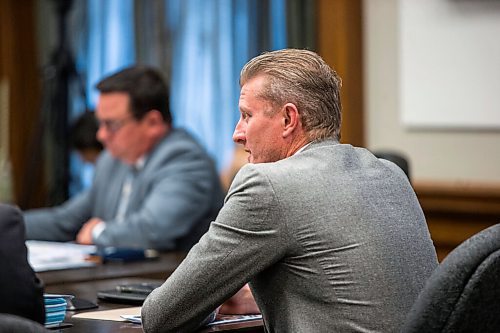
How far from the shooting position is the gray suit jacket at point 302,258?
2.04 meters

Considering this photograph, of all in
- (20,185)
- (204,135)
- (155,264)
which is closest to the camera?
(155,264)

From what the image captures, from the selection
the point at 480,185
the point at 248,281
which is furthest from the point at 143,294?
the point at 480,185

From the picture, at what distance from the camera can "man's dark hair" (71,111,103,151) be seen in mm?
5191

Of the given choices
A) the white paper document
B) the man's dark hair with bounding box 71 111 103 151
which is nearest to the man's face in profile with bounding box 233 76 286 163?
the white paper document

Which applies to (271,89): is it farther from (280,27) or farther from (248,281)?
(280,27)

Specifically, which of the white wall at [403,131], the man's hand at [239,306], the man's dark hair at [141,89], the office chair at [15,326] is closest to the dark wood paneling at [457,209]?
the white wall at [403,131]

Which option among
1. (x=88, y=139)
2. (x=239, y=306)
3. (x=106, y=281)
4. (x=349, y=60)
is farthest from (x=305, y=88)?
(x=88, y=139)

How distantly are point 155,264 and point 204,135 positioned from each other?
2.43 m

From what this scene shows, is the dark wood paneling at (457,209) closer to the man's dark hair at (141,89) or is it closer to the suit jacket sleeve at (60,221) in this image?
the man's dark hair at (141,89)

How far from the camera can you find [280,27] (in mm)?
5359

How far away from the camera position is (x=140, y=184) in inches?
166

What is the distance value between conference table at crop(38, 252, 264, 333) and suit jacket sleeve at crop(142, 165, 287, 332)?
0.53 ft

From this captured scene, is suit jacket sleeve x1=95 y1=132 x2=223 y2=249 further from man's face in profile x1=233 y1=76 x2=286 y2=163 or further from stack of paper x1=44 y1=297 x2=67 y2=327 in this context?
man's face in profile x1=233 y1=76 x2=286 y2=163

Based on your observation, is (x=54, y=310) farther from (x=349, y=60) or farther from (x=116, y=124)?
(x=349, y=60)
